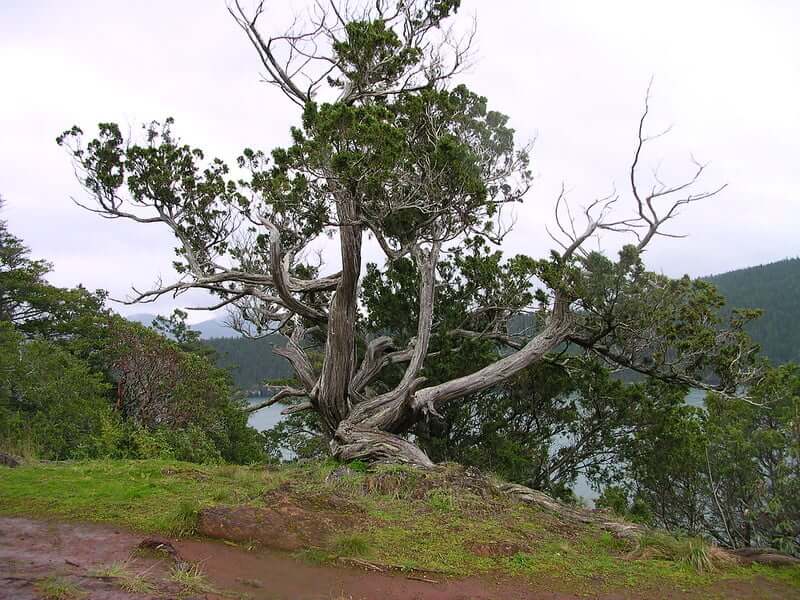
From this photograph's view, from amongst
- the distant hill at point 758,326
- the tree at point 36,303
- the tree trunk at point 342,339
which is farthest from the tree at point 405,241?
the distant hill at point 758,326

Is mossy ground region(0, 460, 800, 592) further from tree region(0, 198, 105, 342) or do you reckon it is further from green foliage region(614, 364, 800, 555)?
tree region(0, 198, 105, 342)

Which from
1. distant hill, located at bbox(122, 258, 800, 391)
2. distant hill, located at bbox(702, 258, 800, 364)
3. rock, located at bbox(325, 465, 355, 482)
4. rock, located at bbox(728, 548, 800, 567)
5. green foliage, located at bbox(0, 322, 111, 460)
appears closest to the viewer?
rock, located at bbox(728, 548, 800, 567)

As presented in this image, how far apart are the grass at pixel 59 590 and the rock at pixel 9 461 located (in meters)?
4.12

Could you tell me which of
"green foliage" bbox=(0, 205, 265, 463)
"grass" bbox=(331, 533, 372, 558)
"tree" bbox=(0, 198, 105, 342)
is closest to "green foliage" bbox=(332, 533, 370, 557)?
"grass" bbox=(331, 533, 372, 558)

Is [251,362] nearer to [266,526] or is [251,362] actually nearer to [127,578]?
[266,526]

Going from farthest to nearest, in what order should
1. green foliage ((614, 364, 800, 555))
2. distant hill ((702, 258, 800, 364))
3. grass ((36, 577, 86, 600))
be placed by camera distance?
1. distant hill ((702, 258, 800, 364))
2. green foliage ((614, 364, 800, 555))
3. grass ((36, 577, 86, 600))

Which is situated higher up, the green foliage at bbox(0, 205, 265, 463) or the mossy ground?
the green foliage at bbox(0, 205, 265, 463)

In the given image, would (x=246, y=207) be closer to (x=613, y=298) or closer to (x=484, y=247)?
(x=484, y=247)

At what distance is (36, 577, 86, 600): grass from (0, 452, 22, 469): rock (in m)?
4.12

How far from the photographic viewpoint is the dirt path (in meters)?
3.05

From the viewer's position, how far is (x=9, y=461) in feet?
21.1

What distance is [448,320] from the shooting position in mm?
10633

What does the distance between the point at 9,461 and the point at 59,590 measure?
447cm

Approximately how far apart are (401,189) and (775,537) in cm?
570
